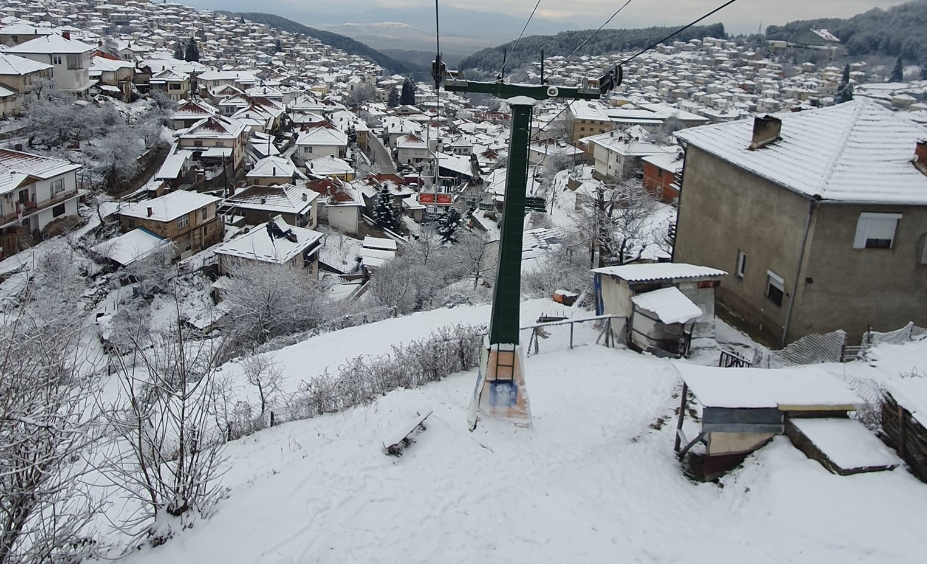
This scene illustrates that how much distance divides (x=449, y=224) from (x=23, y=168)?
2399 centimetres

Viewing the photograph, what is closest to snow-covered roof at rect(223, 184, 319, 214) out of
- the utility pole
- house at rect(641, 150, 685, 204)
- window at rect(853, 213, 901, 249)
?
house at rect(641, 150, 685, 204)

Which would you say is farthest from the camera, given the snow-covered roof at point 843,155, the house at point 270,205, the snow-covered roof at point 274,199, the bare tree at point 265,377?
the snow-covered roof at point 274,199

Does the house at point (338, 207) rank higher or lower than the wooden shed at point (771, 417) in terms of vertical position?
lower

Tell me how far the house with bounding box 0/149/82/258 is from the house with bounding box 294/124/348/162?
26.1 meters

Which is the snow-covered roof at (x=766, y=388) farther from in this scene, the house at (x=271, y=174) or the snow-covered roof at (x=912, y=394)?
the house at (x=271, y=174)

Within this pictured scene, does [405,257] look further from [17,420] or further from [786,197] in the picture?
[17,420]

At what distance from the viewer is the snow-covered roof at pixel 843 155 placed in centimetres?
1176

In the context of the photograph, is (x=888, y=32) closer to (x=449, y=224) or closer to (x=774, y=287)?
(x=449, y=224)

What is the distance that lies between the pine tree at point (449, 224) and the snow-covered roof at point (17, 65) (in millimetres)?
28302

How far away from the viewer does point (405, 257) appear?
33844 mm

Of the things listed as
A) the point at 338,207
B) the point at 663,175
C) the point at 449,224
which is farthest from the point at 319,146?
the point at 663,175

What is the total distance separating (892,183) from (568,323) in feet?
21.4

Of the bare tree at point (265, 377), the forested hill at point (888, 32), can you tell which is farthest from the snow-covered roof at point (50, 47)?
the forested hill at point (888, 32)

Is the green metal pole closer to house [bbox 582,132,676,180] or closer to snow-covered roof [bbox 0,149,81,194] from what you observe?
snow-covered roof [bbox 0,149,81,194]
